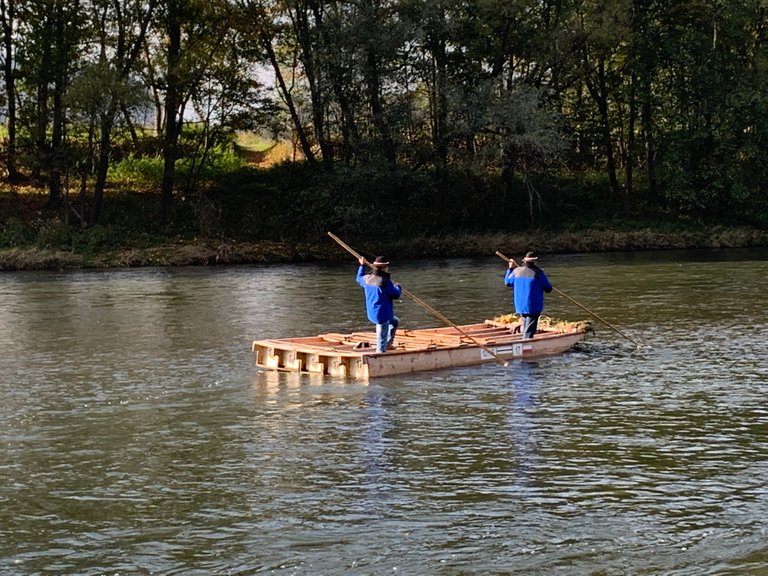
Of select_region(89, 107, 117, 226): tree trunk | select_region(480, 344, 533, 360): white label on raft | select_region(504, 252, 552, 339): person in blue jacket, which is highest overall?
select_region(89, 107, 117, 226): tree trunk

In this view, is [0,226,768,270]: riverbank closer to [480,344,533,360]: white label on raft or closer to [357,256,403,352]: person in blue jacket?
[480,344,533,360]: white label on raft

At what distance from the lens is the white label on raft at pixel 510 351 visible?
19906 millimetres

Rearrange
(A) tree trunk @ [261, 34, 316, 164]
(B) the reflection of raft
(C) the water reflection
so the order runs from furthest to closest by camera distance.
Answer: (A) tree trunk @ [261, 34, 316, 164], (B) the reflection of raft, (C) the water reflection

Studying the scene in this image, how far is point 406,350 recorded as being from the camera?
18984mm

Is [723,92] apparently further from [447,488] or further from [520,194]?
[447,488]

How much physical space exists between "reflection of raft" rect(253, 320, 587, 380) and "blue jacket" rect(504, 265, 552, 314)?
0.60 meters

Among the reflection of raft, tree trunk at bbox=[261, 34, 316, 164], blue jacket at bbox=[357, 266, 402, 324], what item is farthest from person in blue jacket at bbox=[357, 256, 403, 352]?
tree trunk at bbox=[261, 34, 316, 164]

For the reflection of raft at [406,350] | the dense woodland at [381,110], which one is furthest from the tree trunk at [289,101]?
the reflection of raft at [406,350]

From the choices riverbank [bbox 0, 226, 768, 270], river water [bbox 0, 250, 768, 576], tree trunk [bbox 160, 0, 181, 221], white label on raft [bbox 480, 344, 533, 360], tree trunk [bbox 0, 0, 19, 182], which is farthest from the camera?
tree trunk [bbox 0, 0, 19, 182]

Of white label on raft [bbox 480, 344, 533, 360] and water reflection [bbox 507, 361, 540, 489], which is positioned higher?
white label on raft [bbox 480, 344, 533, 360]

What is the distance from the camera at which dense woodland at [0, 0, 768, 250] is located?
149 ft

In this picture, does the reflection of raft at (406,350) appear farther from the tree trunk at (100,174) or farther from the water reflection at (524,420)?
the tree trunk at (100,174)

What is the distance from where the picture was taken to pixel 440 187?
165 feet

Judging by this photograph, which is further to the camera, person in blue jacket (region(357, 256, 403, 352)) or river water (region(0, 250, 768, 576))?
person in blue jacket (region(357, 256, 403, 352))
